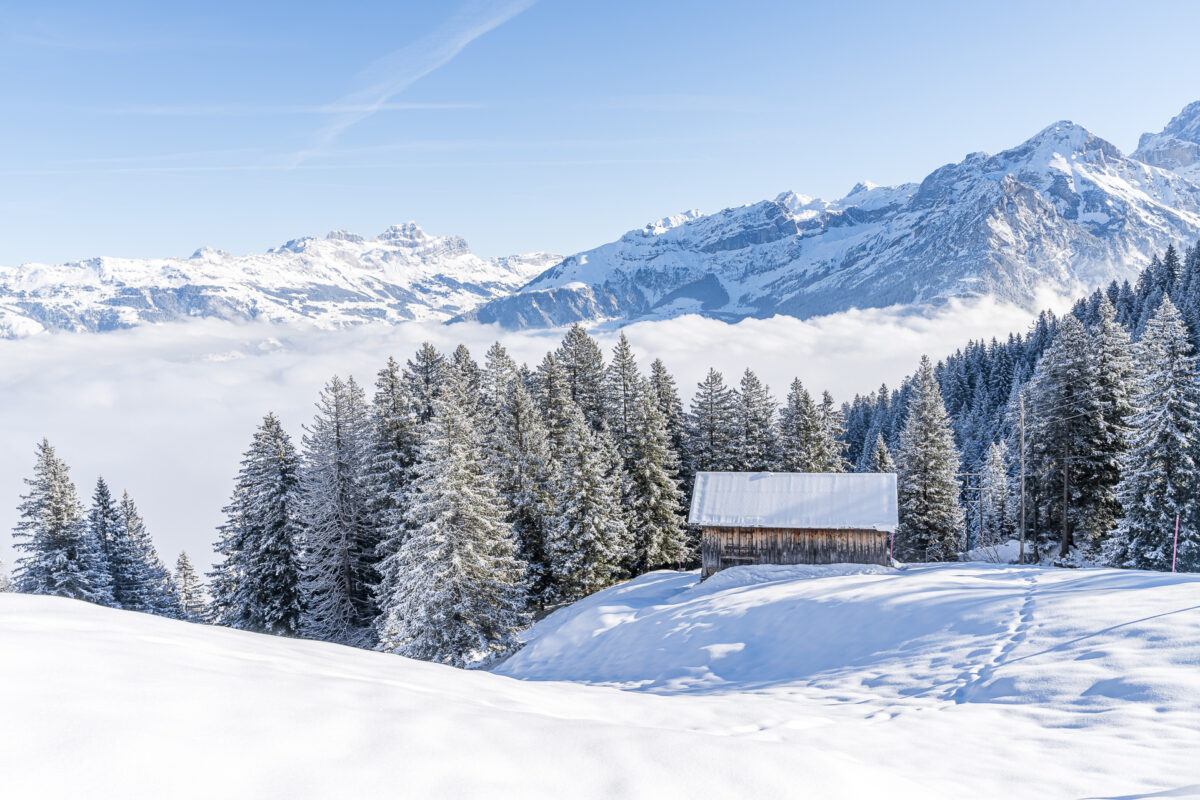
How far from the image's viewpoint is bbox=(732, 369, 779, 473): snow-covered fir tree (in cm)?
4362

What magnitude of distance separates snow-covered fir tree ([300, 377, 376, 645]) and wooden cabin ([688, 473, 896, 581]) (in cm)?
1651

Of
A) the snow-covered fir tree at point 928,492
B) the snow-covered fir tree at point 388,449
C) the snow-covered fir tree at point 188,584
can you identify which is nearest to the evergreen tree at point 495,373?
the snow-covered fir tree at point 388,449

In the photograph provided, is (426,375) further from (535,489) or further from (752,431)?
(752,431)

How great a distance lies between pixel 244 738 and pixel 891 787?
15.1ft

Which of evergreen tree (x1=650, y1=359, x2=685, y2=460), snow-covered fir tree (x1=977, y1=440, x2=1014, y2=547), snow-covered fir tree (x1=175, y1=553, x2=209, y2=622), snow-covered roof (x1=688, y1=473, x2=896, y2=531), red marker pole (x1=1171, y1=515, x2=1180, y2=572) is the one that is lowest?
snow-covered fir tree (x1=175, y1=553, x2=209, y2=622)

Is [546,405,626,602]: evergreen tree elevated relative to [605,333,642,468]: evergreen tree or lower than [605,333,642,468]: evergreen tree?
lower

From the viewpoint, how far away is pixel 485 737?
14.0ft

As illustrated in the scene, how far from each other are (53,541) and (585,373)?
104 feet

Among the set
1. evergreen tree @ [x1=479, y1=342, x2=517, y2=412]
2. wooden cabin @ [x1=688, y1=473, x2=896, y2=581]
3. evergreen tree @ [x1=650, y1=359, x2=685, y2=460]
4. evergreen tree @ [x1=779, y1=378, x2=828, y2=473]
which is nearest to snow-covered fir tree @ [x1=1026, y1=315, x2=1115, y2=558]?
wooden cabin @ [x1=688, y1=473, x2=896, y2=581]

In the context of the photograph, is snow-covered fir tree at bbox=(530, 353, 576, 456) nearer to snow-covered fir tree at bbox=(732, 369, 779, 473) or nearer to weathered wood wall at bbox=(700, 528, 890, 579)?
snow-covered fir tree at bbox=(732, 369, 779, 473)

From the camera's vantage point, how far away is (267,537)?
31.8 metres

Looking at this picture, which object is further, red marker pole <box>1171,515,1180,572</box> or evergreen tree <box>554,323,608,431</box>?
evergreen tree <box>554,323,608,431</box>

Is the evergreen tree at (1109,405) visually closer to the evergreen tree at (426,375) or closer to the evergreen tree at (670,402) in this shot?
the evergreen tree at (670,402)

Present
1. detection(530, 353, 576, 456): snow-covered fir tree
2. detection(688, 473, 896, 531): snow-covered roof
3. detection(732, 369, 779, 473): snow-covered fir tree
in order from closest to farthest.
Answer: detection(688, 473, 896, 531): snow-covered roof, detection(530, 353, 576, 456): snow-covered fir tree, detection(732, 369, 779, 473): snow-covered fir tree
